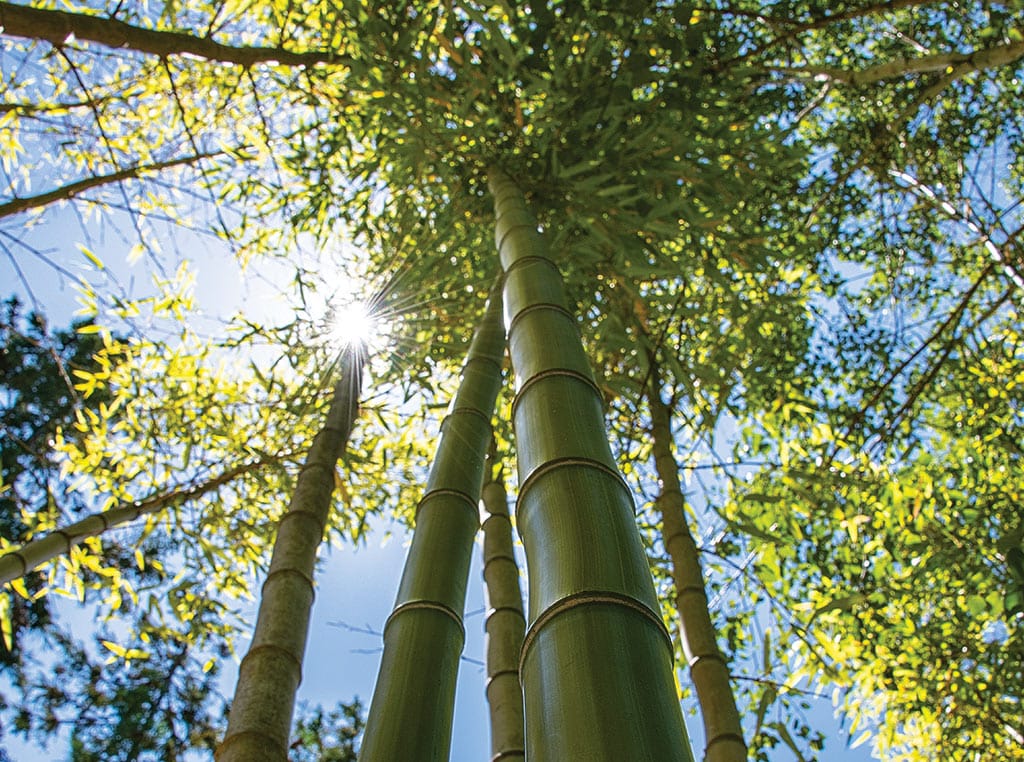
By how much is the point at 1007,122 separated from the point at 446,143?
4130mm

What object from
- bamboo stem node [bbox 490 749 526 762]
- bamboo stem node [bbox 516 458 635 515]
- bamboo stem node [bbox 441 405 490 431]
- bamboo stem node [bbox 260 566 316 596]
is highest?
bamboo stem node [bbox 441 405 490 431]

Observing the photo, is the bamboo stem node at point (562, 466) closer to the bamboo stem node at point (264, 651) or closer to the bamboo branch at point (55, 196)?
the bamboo stem node at point (264, 651)

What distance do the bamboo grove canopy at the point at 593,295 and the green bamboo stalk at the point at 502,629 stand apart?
47 cm

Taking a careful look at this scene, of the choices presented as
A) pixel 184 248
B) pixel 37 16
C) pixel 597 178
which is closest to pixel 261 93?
pixel 184 248

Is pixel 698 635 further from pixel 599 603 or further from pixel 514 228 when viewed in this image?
pixel 599 603

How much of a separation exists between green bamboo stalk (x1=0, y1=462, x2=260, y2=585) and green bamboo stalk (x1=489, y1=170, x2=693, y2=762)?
1.91 meters

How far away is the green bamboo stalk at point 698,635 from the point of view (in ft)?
5.98

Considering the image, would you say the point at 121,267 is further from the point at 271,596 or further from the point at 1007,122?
the point at 1007,122

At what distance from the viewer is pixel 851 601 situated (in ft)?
6.40

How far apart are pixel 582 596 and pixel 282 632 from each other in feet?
3.78

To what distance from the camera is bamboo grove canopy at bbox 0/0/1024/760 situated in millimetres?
2514

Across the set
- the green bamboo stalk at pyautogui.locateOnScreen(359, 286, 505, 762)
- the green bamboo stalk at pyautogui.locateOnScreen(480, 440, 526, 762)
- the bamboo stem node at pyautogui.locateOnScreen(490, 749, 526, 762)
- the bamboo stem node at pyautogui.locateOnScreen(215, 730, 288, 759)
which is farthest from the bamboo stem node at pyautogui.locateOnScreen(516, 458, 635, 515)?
the bamboo stem node at pyautogui.locateOnScreen(490, 749, 526, 762)

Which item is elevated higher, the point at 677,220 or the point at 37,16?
the point at 677,220

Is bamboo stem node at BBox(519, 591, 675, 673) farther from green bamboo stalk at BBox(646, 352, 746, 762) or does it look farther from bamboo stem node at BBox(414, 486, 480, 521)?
green bamboo stalk at BBox(646, 352, 746, 762)
